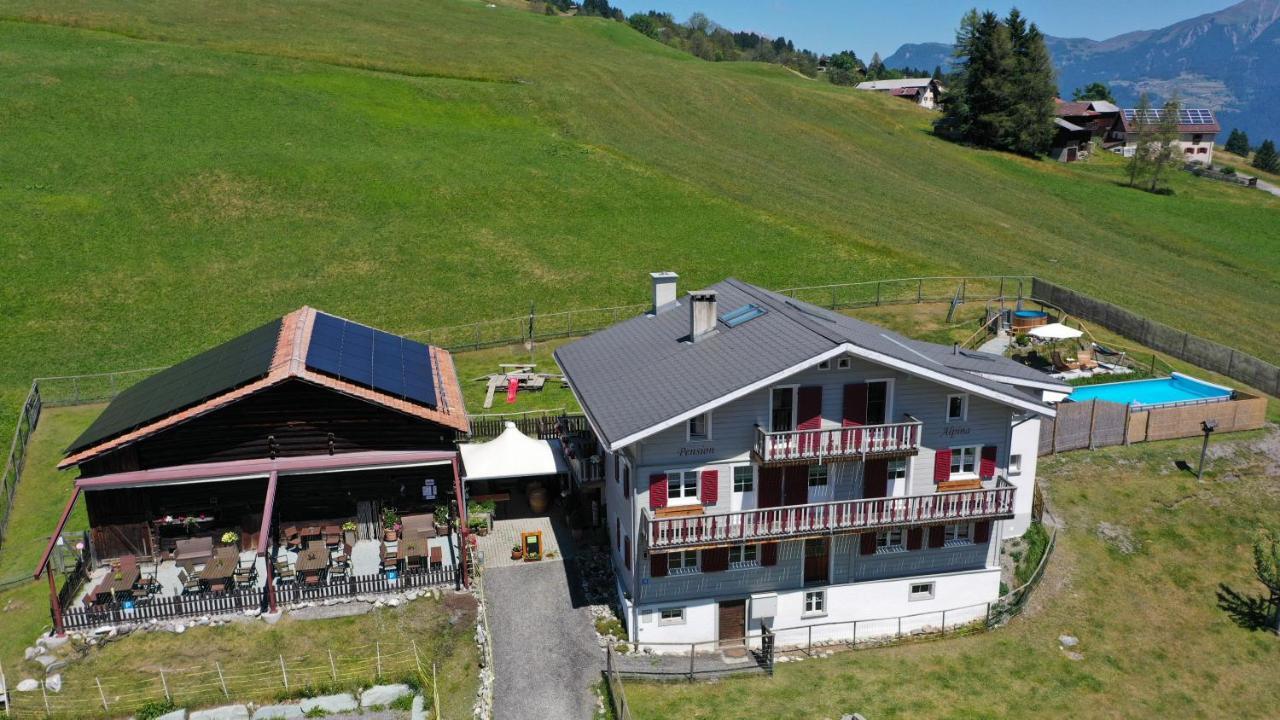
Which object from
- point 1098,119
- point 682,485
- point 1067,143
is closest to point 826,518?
point 682,485

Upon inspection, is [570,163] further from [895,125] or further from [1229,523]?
[1229,523]

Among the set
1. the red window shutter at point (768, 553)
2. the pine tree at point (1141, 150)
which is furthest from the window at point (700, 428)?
the pine tree at point (1141, 150)

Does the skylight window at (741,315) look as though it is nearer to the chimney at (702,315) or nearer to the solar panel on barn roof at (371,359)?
the chimney at (702,315)

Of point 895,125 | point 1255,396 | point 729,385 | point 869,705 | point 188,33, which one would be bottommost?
point 869,705

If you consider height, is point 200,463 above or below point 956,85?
below

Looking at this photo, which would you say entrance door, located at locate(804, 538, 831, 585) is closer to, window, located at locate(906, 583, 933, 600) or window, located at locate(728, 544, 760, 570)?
window, located at locate(728, 544, 760, 570)

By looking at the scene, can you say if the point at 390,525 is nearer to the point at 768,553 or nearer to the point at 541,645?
the point at 541,645

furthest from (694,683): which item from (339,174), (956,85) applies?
(956,85)
